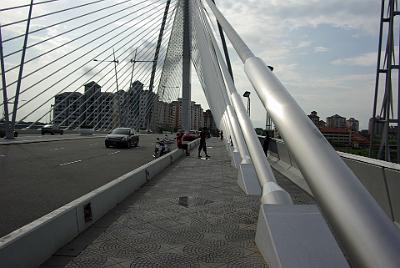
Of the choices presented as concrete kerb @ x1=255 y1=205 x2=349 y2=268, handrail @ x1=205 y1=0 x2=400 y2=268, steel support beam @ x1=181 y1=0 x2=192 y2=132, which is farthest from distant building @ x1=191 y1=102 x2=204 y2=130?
handrail @ x1=205 y1=0 x2=400 y2=268

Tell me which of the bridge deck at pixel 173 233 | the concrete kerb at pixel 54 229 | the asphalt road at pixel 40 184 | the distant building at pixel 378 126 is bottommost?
the bridge deck at pixel 173 233

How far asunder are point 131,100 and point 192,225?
3921cm

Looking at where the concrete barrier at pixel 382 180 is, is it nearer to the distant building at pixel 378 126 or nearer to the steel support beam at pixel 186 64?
the distant building at pixel 378 126

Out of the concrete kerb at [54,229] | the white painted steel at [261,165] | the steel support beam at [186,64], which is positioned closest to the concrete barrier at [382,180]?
the white painted steel at [261,165]

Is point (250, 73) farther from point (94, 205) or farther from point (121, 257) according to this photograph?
point (94, 205)

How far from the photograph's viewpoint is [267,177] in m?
5.98

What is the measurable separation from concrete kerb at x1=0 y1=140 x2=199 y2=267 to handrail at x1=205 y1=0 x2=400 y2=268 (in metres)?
2.85

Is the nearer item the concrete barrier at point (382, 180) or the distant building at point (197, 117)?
the concrete barrier at point (382, 180)

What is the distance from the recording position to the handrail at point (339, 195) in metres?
2.58

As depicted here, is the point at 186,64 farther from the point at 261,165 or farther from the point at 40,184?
the point at 261,165

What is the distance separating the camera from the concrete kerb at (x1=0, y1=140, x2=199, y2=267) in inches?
169

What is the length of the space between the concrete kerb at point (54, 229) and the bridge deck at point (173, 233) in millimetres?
128

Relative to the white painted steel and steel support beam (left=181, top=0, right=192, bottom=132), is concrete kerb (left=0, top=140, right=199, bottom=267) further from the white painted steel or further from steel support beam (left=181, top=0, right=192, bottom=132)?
steel support beam (left=181, top=0, right=192, bottom=132)

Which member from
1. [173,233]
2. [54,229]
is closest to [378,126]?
[173,233]
